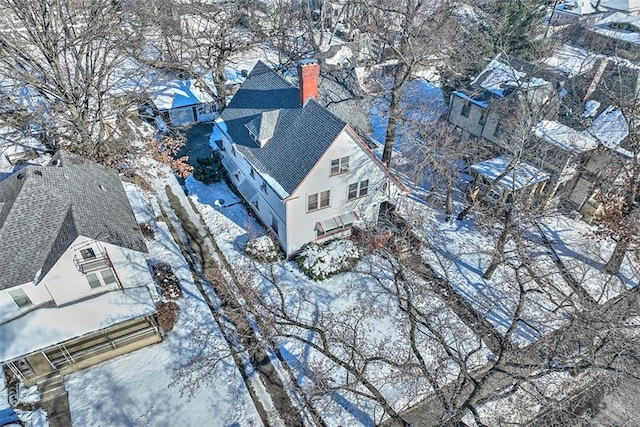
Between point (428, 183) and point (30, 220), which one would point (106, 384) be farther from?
point (428, 183)

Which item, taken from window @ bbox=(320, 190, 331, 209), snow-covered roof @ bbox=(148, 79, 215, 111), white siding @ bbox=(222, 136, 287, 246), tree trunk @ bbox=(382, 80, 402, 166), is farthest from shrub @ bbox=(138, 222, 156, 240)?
tree trunk @ bbox=(382, 80, 402, 166)

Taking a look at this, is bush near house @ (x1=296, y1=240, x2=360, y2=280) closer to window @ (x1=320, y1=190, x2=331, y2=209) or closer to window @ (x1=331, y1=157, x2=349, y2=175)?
window @ (x1=320, y1=190, x2=331, y2=209)

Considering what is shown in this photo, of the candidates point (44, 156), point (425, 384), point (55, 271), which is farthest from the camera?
point (44, 156)

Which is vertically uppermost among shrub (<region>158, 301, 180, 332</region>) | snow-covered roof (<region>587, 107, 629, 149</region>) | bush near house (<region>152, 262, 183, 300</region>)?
snow-covered roof (<region>587, 107, 629, 149</region>)

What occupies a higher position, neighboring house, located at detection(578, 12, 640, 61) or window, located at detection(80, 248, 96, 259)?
neighboring house, located at detection(578, 12, 640, 61)

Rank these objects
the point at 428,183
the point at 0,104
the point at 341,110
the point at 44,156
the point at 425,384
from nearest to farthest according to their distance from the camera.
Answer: the point at 425,384 → the point at 0,104 → the point at 341,110 → the point at 44,156 → the point at 428,183

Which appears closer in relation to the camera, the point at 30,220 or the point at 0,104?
the point at 30,220

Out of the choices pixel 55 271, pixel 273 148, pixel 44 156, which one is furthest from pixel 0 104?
pixel 273 148
